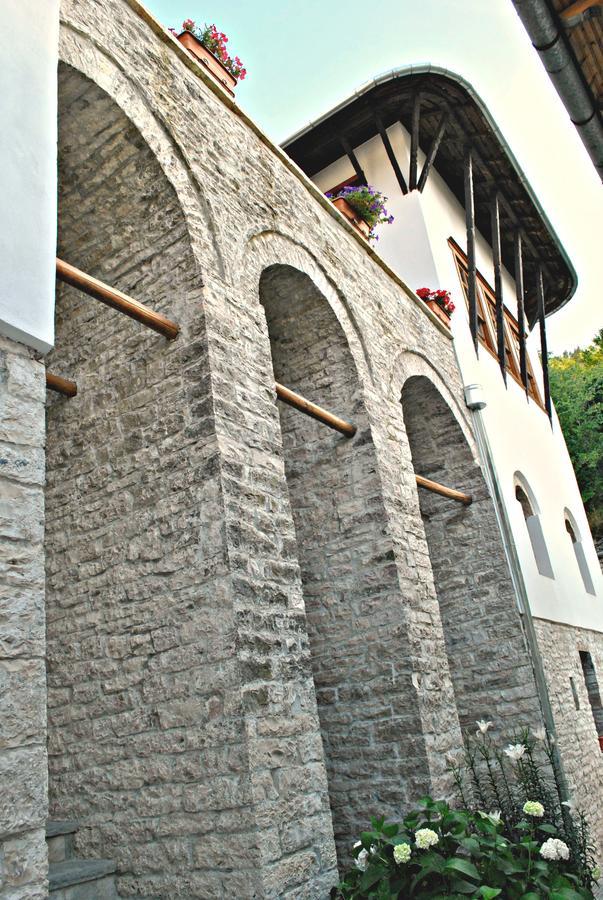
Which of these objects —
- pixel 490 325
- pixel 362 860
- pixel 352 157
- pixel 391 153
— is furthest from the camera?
pixel 490 325

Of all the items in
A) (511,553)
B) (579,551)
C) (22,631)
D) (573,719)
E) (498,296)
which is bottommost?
(573,719)

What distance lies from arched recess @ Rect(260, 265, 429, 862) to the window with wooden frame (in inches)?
173

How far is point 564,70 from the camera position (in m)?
3.35

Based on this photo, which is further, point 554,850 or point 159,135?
point 159,135

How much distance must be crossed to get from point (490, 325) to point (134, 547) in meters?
8.29

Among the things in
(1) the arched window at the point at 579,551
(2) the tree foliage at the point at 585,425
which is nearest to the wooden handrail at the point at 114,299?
(1) the arched window at the point at 579,551

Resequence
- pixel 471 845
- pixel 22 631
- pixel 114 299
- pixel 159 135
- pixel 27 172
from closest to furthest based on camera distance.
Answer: pixel 22 631, pixel 27 172, pixel 471 845, pixel 114 299, pixel 159 135

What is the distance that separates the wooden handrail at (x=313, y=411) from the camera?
4.90 metres

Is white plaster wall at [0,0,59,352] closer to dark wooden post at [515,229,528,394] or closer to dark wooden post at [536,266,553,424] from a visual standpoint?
dark wooden post at [515,229,528,394]

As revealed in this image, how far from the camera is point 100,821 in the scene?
3604mm

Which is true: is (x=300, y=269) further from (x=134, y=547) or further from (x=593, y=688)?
(x=593, y=688)

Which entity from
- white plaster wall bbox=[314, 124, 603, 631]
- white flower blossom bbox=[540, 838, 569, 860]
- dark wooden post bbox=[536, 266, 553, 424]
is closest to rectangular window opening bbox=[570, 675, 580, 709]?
white plaster wall bbox=[314, 124, 603, 631]

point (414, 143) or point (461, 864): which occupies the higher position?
point (414, 143)

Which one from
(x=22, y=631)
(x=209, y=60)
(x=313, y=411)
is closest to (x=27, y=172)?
(x=22, y=631)
